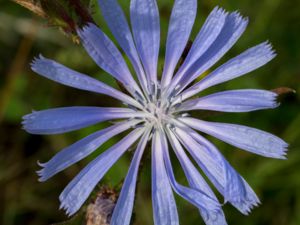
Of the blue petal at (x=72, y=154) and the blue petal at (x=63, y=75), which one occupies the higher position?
the blue petal at (x=63, y=75)

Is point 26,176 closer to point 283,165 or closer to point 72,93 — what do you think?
point 72,93

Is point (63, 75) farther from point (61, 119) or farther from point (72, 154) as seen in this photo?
point (72, 154)

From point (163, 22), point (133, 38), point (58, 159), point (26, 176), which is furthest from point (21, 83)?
point (58, 159)

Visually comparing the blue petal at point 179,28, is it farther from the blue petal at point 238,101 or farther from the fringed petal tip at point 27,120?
the fringed petal tip at point 27,120

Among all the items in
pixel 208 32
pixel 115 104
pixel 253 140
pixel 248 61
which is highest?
pixel 208 32

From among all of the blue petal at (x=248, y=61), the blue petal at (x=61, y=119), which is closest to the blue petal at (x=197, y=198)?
the blue petal at (x=61, y=119)

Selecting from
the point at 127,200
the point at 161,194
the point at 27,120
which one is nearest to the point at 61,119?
the point at 27,120

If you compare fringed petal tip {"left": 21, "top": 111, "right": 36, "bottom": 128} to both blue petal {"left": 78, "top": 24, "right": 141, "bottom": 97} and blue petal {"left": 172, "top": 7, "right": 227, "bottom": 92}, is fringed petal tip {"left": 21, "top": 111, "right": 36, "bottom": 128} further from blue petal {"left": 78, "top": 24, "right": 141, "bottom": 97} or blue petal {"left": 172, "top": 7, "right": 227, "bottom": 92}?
blue petal {"left": 172, "top": 7, "right": 227, "bottom": 92}
